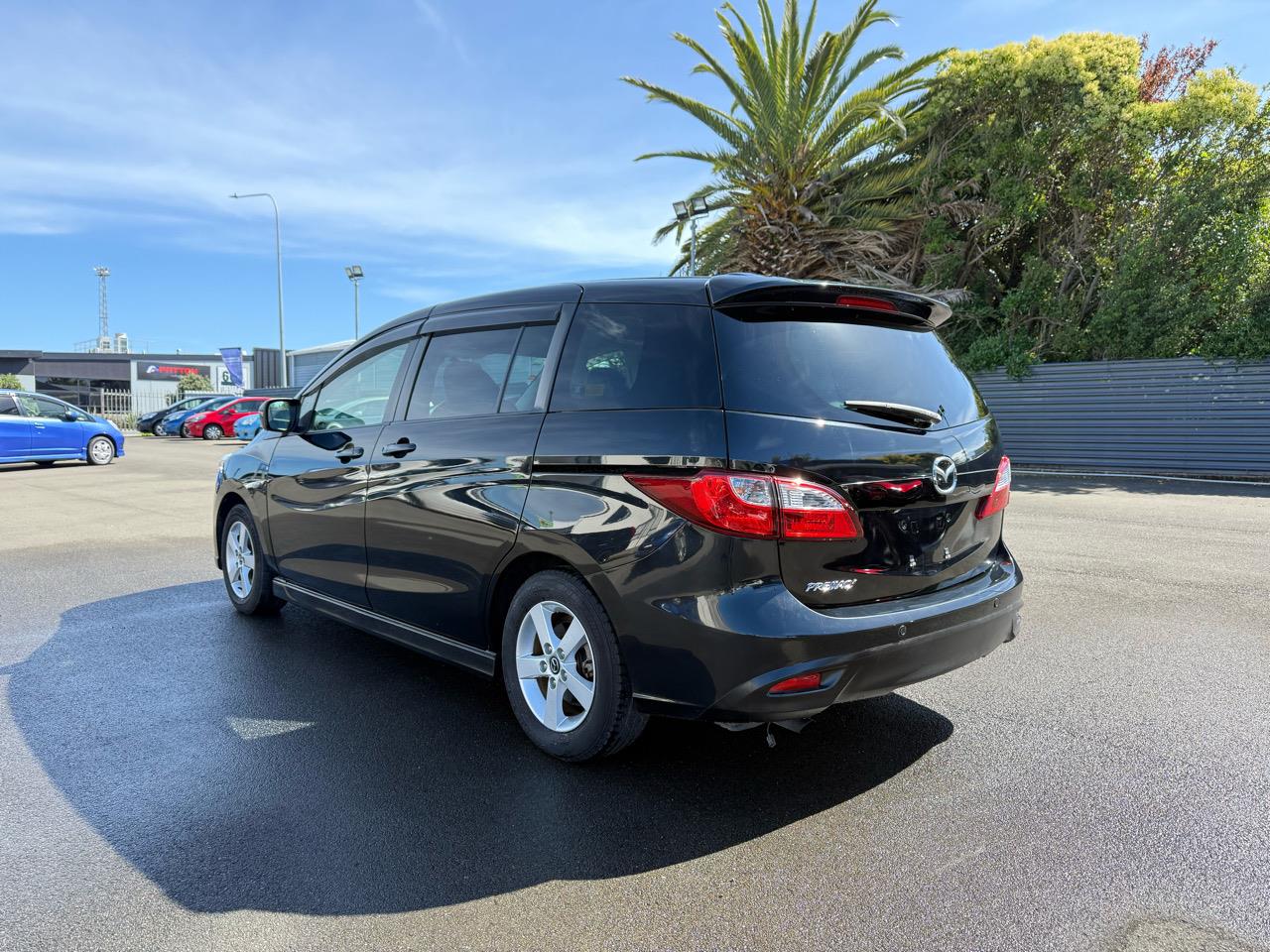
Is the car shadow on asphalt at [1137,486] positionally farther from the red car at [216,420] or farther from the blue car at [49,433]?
the red car at [216,420]

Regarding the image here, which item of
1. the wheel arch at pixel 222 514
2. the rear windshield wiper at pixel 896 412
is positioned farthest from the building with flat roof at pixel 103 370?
the rear windshield wiper at pixel 896 412

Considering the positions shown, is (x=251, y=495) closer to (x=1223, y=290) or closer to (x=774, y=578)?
(x=774, y=578)

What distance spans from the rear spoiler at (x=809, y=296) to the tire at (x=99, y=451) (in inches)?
753

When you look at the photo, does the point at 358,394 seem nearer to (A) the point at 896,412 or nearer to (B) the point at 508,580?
(B) the point at 508,580

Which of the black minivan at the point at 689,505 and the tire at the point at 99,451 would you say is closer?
the black minivan at the point at 689,505

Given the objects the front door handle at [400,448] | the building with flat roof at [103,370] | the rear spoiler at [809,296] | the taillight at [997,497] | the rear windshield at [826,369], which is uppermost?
the building with flat roof at [103,370]

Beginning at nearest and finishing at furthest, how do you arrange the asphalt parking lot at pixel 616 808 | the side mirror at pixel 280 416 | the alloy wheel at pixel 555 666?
1. the asphalt parking lot at pixel 616 808
2. the alloy wheel at pixel 555 666
3. the side mirror at pixel 280 416

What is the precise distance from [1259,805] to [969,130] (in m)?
19.3

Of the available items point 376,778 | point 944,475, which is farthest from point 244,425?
point 944,475

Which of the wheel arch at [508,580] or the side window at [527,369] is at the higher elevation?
the side window at [527,369]

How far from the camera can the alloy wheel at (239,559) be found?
5570mm

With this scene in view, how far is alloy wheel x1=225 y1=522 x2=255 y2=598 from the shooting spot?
219 inches

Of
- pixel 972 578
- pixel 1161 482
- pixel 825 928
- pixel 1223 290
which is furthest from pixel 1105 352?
pixel 825 928

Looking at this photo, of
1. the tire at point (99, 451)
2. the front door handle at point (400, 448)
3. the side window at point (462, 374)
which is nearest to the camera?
the side window at point (462, 374)
